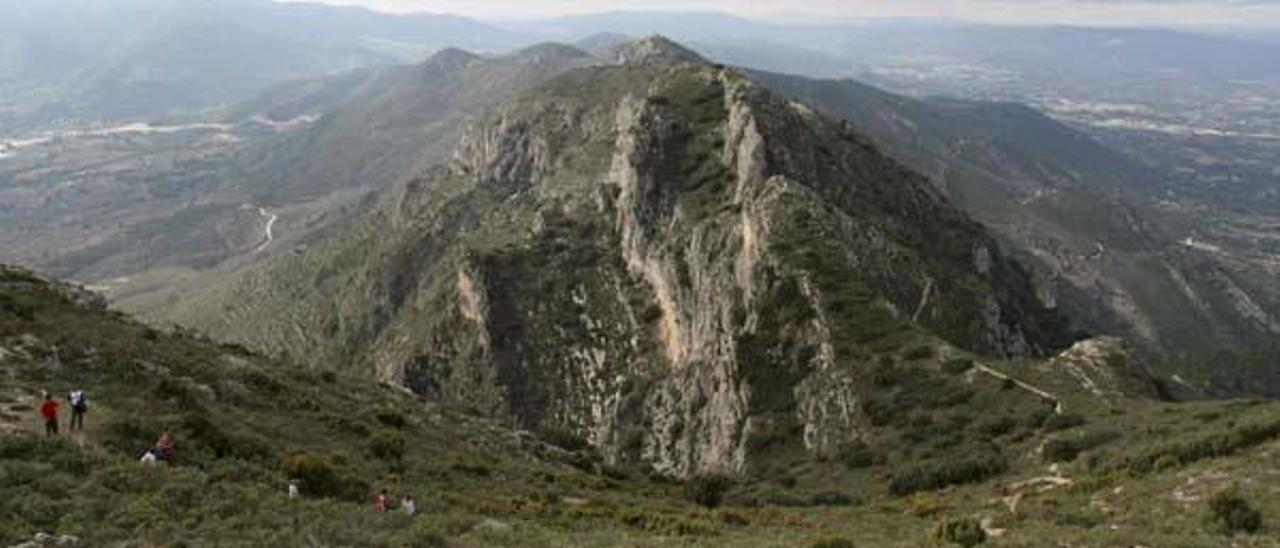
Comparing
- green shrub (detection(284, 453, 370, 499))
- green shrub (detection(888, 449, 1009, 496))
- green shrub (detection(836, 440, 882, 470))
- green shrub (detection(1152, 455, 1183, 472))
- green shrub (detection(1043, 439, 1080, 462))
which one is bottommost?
green shrub (detection(836, 440, 882, 470))

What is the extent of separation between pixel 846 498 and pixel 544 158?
13215cm

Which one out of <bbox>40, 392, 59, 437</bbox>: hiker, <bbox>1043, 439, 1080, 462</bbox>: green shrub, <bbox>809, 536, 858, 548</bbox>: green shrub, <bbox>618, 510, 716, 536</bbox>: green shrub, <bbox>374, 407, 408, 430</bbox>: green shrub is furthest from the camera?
<bbox>374, 407, 408, 430</bbox>: green shrub

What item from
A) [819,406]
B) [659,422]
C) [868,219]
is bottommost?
[659,422]

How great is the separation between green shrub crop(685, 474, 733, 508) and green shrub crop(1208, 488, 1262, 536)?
30407 mm

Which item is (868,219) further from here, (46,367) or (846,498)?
(46,367)

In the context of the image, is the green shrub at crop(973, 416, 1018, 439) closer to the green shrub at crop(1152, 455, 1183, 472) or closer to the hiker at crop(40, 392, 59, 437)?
the green shrub at crop(1152, 455, 1183, 472)

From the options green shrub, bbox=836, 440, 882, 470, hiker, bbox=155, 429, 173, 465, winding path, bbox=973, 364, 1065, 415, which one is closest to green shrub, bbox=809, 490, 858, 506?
green shrub, bbox=836, 440, 882, 470

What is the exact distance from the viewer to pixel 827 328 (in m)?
87.5

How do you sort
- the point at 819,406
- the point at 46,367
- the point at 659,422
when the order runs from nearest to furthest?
1. the point at 46,367
2. the point at 819,406
3. the point at 659,422

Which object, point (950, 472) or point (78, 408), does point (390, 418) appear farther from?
point (950, 472)

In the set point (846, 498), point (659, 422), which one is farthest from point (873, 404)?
point (659, 422)

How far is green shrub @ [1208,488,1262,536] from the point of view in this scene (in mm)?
31891

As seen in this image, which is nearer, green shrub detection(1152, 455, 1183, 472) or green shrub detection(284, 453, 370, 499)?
green shrub detection(284, 453, 370, 499)

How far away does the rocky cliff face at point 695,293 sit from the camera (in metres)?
88.4
